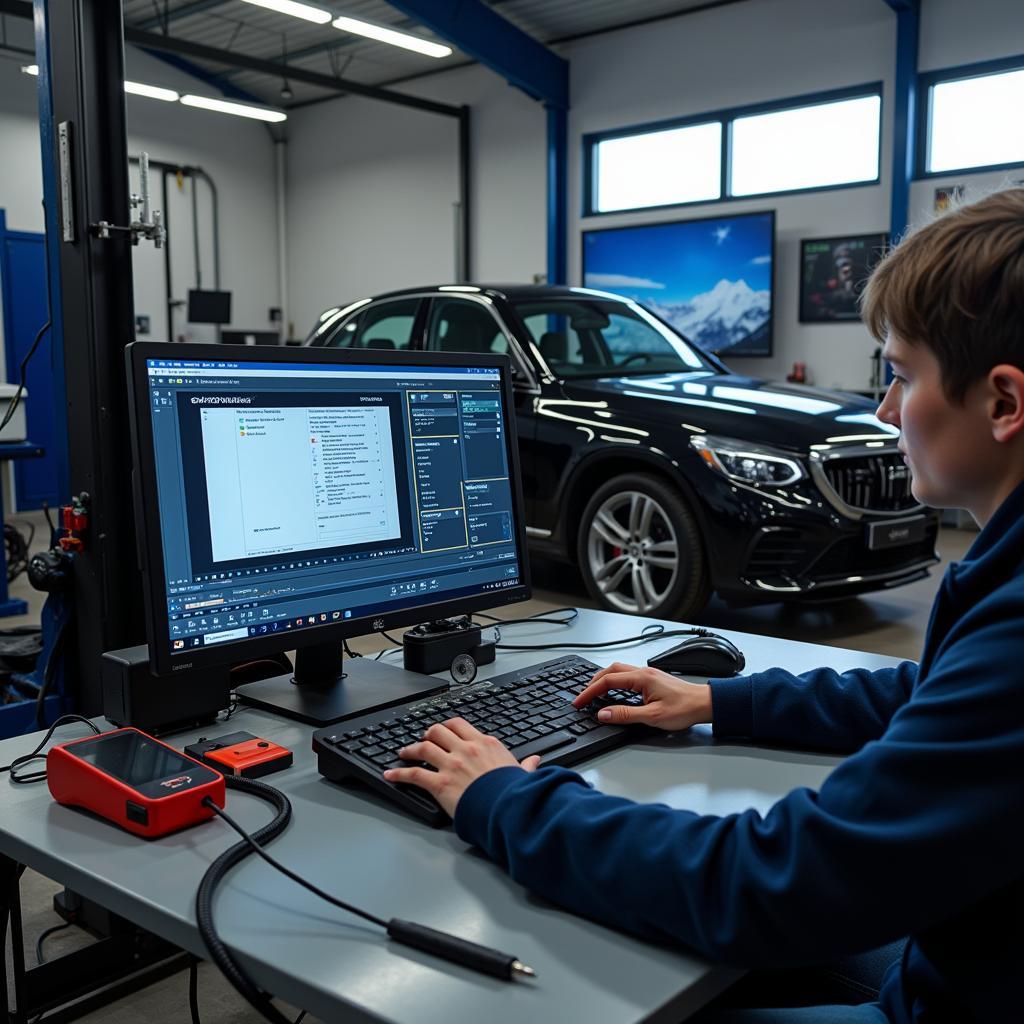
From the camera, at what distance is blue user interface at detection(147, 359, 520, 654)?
1.16m

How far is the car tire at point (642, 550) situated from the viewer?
4094 mm

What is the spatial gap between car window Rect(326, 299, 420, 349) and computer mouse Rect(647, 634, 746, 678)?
12.4ft

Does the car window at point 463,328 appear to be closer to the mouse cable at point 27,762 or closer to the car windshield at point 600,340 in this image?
the car windshield at point 600,340

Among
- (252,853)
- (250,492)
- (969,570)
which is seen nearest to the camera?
(969,570)

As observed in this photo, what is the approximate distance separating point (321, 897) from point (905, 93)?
8582 millimetres

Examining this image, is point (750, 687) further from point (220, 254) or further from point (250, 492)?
point (220, 254)

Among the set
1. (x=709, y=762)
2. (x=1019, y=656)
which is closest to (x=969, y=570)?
(x=1019, y=656)

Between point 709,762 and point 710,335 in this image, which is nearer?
point 709,762

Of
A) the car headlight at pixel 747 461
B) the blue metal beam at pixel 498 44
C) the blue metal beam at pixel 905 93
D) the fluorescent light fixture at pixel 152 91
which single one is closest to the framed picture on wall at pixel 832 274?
the blue metal beam at pixel 905 93

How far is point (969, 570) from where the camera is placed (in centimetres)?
83

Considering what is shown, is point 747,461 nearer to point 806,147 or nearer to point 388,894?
point 388,894

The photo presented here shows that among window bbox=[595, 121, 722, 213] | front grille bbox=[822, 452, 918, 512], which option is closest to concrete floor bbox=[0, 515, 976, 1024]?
front grille bbox=[822, 452, 918, 512]

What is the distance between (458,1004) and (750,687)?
0.64 m

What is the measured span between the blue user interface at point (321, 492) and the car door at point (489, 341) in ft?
10.1
